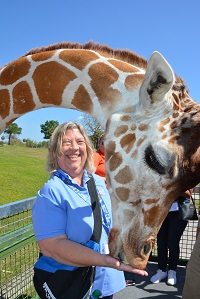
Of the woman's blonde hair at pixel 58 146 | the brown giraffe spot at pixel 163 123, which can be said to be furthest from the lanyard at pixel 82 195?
the brown giraffe spot at pixel 163 123

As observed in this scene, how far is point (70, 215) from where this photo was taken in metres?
2.03

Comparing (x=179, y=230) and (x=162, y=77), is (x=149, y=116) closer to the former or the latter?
(x=162, y=77)

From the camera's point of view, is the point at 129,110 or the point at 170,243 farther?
the point at 170,243

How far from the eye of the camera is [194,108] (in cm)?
190

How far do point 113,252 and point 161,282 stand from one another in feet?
10.6

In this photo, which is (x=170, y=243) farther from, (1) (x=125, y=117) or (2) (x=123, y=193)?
(1) (x=125, y=117)

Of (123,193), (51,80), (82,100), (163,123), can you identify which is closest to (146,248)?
(123,193)

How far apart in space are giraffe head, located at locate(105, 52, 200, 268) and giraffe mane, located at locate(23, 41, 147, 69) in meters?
0.42

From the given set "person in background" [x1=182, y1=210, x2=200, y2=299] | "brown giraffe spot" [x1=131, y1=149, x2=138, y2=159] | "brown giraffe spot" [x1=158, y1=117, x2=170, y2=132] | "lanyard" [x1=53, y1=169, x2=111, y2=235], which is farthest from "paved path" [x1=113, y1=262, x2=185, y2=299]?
"brown giraffe spot" [x1=158, y1=117, x2=170, y2=132]

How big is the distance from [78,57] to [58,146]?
2.07 ft

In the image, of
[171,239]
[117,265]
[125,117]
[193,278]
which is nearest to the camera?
[117,265]

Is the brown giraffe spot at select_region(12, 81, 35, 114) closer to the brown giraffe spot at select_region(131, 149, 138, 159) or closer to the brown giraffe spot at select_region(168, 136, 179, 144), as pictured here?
the brown giraffe spot at select_region(131, 149, 138, 159)

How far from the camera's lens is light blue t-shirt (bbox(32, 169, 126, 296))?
6.43 feet

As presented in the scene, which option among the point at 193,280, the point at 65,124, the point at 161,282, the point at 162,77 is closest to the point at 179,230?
the point at 161,282
